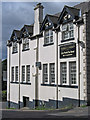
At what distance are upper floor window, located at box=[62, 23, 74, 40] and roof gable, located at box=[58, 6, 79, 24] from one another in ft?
1.58

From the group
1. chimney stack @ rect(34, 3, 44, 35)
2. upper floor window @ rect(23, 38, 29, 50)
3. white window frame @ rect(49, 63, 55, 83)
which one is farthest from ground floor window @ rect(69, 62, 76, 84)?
upper floor window @ rect(23, 38, 29, 50)

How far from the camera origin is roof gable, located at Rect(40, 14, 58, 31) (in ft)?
70.2

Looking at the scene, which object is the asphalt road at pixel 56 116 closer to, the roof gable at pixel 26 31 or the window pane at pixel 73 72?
the window pane at pixel 73 72

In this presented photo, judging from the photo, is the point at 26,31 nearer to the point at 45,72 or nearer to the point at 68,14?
the point at 45,72

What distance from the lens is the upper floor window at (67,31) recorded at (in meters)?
19.2

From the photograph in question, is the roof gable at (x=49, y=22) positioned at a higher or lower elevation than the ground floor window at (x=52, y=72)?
higher

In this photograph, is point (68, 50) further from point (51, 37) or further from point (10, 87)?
point (10, 87)

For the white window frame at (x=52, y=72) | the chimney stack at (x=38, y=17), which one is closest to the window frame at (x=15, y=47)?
the chimney stack at (x=38, y=17)

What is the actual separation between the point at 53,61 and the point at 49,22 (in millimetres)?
4160

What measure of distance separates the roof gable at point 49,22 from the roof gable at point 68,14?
1203 millimetres

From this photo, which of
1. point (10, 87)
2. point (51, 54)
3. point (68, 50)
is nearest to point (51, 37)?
point (51, 54)

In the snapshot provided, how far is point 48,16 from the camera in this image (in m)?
21.9

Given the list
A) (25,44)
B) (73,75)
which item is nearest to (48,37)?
(25,44)

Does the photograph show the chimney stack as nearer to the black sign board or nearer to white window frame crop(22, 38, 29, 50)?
white window frame crop(22, 38, 29, 50)
